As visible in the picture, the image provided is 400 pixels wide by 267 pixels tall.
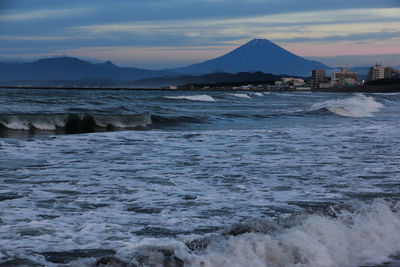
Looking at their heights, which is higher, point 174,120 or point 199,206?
point 199,206

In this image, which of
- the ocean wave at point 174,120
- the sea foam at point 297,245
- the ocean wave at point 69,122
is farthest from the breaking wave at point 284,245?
the ocean wave at point 174,120

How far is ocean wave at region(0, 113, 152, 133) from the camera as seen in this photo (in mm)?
17062

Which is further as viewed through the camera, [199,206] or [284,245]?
[199,206]

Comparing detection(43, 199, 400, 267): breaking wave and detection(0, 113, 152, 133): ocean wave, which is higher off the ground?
detection(43, 199, 400, 267): breaking wave

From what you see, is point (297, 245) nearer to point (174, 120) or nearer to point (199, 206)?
point (199, 206)

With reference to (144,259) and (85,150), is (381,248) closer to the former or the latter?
(144,259)

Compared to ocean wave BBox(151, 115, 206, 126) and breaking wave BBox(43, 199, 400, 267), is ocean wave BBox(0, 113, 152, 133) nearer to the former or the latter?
ocean wave BBox(151, 115, 206, 126)

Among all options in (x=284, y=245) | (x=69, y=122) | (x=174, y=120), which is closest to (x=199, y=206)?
(x=284, y=245)

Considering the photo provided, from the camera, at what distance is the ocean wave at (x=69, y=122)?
17062mm

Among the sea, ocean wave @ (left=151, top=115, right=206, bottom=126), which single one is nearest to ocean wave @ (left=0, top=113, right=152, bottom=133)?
ocean wave @ (left=151, top=115, right=206, bottom=126)

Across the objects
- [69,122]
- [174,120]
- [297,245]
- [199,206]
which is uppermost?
[297,245]

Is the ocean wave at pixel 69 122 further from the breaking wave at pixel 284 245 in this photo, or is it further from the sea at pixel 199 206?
the breaking wave at pixel 284 245

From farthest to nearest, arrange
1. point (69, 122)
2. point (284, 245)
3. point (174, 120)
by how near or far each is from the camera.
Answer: point (174, 120)
point (69, 122)
point (284, 245)

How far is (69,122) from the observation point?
1838cm
